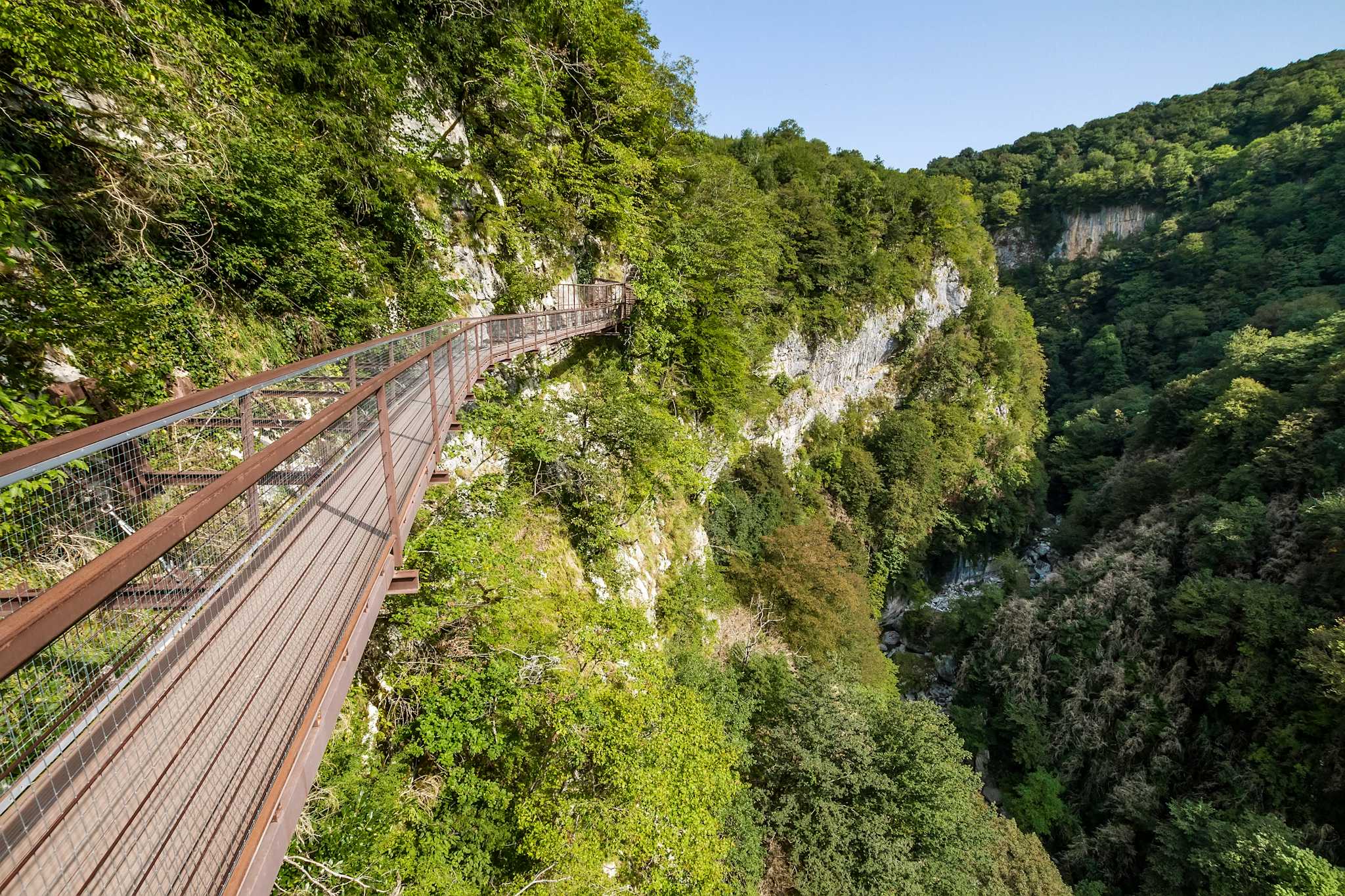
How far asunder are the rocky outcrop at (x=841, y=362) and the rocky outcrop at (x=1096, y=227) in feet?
107

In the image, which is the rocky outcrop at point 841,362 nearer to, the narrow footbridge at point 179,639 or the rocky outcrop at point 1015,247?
the narrow footbridge at point 179,639

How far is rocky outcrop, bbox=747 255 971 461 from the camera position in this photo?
2158 centimetres

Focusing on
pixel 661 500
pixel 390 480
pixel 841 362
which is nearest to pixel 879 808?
pixel 661 500

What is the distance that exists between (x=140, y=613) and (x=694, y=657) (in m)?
11.1

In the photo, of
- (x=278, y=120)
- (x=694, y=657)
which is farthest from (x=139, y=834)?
(x=694, y=657)

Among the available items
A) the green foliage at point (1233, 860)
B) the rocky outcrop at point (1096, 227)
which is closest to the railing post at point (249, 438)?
the green foliage at point (1233, 860)

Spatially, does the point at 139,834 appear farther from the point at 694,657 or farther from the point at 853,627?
the point at 853,627

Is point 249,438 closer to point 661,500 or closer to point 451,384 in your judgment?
point 451,384

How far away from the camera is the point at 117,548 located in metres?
0.97

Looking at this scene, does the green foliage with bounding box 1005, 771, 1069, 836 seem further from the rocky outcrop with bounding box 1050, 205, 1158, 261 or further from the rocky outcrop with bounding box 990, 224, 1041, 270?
the rocky outcrop with bounding box 1050, 205, 1158, 261

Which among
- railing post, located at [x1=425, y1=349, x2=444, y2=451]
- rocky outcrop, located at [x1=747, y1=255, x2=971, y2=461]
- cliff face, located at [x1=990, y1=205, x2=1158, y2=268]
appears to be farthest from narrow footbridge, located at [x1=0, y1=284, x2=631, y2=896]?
cliff face, located at [x1=990, y1=205, x2=1158, y2=268]

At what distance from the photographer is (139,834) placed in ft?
4.65

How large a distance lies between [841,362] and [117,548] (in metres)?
25.6

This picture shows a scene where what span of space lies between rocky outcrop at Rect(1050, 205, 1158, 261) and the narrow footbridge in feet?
220
